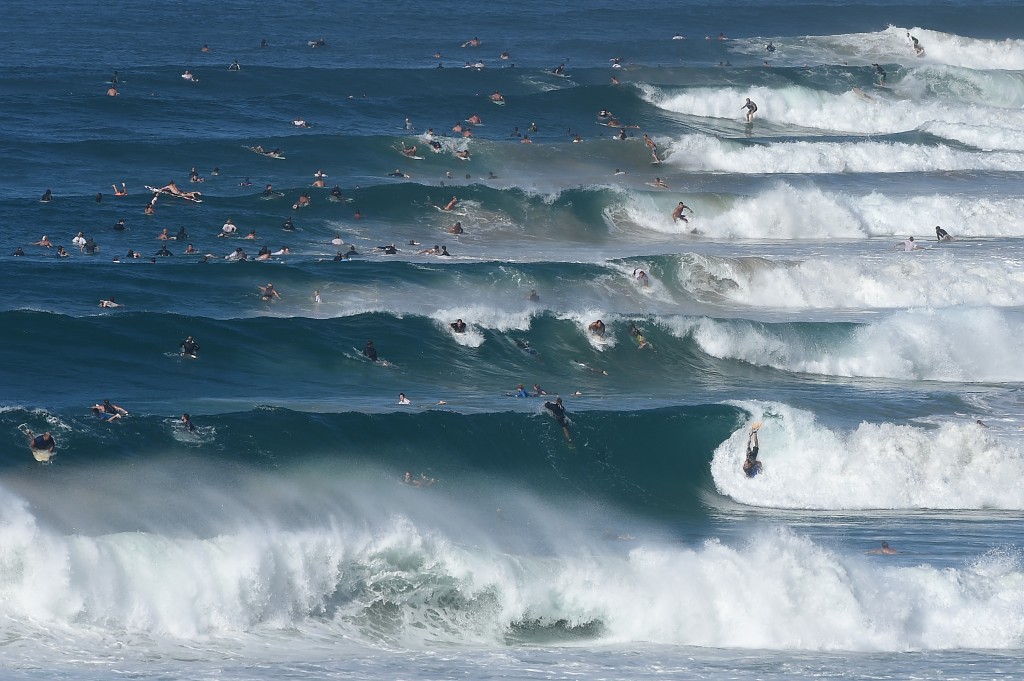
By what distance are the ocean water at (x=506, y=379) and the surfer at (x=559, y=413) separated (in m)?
0.18

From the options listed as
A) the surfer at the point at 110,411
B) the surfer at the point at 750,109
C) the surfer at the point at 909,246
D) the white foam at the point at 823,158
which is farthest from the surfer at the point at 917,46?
the surfer at the point at 110,411

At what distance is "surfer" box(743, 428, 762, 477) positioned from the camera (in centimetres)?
2803

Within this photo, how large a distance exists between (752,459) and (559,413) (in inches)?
153

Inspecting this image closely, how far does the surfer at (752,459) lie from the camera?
28.0 m

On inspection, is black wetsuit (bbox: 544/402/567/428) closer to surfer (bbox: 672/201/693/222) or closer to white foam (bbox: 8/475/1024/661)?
white foam (bbox: 8/475/1024/661)

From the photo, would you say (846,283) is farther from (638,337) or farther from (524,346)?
(524,346)

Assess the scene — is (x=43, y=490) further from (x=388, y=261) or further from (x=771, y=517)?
(x=388, y=261)

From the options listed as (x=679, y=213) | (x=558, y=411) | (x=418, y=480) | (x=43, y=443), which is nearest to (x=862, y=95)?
(x=679, y=213)

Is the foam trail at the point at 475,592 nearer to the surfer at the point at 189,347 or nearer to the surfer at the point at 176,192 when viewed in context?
the surfer at the point at 189,347

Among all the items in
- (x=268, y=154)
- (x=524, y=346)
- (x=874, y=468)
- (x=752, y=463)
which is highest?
(x=268, y=154)

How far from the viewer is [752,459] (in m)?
28.1

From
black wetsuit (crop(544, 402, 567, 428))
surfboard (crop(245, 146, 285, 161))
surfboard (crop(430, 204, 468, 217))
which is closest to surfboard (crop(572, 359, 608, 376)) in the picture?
black wetsuit (crop(544, 402, 567, 428))

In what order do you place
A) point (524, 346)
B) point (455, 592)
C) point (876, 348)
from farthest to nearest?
point (876, 348) < point (524, 346) < point (455, 592)

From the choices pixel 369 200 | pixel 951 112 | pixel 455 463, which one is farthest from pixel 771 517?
pixel 951 112
